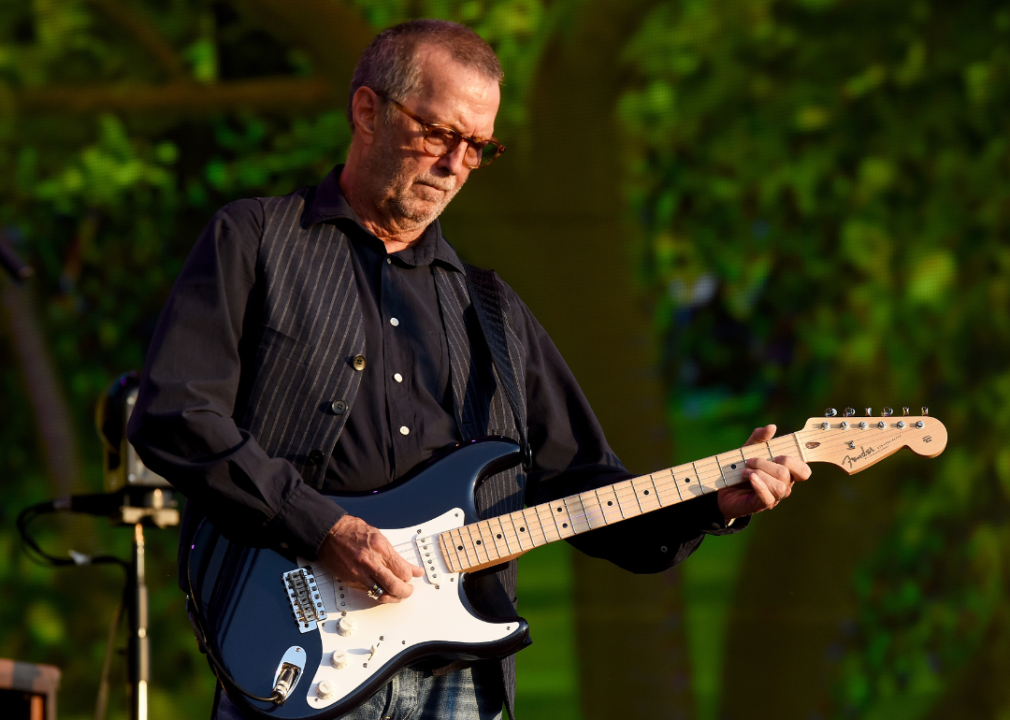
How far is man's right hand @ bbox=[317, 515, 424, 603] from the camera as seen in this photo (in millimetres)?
1878

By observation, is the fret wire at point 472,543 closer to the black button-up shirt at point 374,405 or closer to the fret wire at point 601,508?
the black button-up shirt at point 374,405

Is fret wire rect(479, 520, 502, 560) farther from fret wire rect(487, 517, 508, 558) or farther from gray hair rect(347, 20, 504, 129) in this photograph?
gray hair rect(347, 20, 504, 129)

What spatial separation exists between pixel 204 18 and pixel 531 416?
3410 millimetres

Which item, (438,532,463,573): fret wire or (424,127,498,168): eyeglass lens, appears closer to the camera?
(438,532,463,573): fret wire

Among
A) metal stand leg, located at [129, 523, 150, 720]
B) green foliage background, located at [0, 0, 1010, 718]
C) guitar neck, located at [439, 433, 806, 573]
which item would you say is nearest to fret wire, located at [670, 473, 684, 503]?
guitar neck, located at [439, 433, 806, 573]

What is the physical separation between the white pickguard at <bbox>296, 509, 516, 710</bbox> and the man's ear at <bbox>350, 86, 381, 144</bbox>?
87 cm

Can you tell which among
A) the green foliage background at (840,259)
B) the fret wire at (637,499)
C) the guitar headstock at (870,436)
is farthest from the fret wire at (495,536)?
the green foliage background at (840,259)

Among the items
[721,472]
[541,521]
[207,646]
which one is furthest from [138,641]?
[721,472]

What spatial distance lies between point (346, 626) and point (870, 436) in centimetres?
122

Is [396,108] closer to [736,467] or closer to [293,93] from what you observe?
[736,467]

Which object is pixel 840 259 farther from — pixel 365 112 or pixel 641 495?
pixel 365 112

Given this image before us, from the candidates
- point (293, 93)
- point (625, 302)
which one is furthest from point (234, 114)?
point (625, 302)

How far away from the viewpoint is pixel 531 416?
2.43 metres

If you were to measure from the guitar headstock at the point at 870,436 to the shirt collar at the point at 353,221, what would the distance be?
891 millimetres
